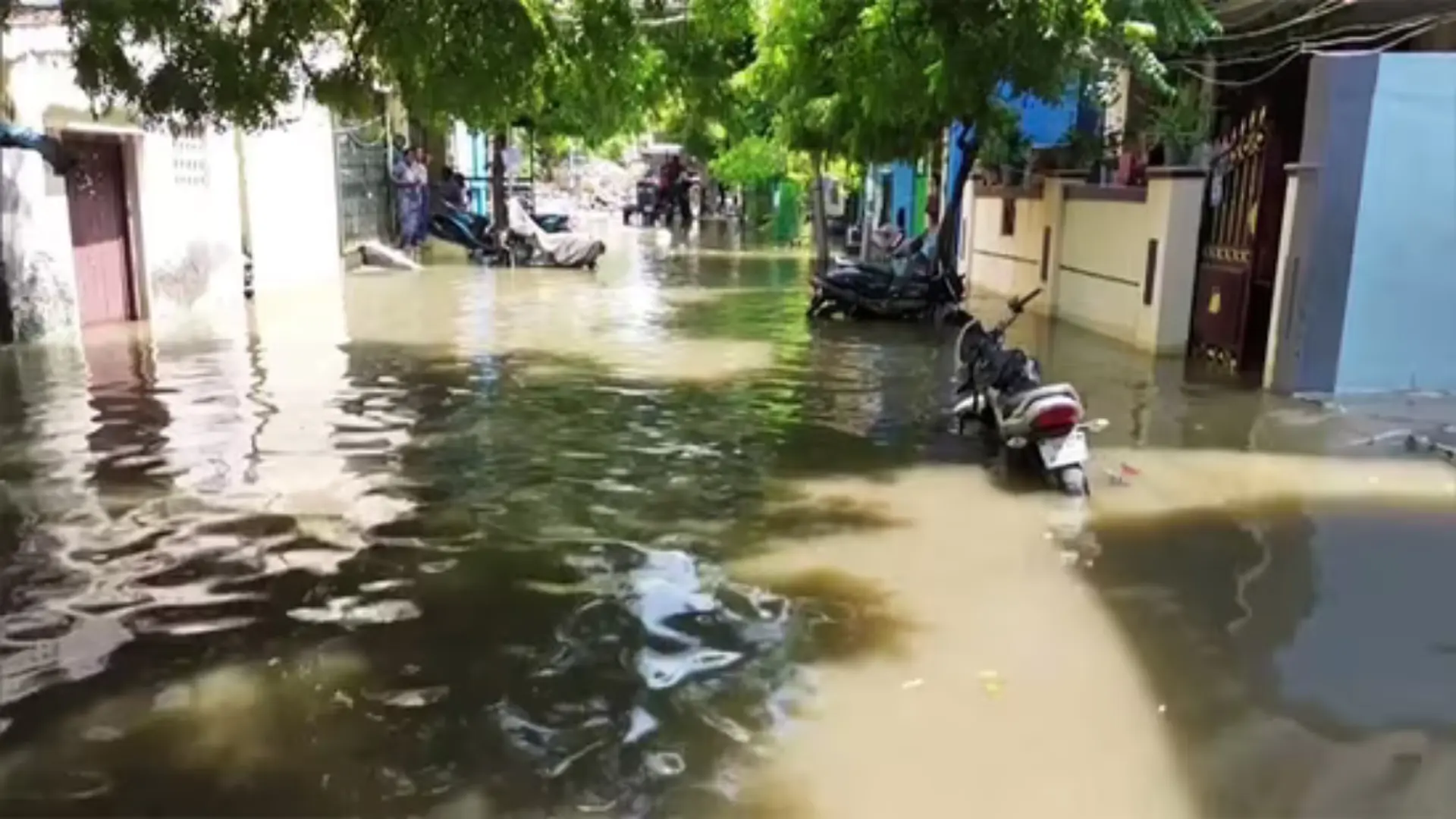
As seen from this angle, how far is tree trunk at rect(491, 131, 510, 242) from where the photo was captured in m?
21.8

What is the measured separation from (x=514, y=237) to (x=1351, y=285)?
15.2 m

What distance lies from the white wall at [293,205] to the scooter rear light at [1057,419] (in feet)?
38.2

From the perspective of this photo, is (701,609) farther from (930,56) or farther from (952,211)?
(952,211)

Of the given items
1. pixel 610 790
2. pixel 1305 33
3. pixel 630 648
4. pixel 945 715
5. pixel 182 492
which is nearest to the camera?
pixel 610 790

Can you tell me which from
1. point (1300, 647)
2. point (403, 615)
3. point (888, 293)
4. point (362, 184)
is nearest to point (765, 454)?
point (403, 615)

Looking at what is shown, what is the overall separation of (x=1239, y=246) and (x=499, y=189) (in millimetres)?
15070

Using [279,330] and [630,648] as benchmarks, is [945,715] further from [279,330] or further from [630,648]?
[279,330]

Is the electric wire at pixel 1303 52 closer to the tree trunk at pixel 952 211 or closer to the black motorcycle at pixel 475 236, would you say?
the tree trunk at pixel 952 211

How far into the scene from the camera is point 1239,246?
1045 centimetres

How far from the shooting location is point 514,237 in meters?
21.3

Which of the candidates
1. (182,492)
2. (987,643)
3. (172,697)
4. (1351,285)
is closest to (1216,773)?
(987,643)

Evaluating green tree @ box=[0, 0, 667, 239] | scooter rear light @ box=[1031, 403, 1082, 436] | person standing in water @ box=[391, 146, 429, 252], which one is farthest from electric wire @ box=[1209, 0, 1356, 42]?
person standing in water @ box=[391, 146, 429, 252]

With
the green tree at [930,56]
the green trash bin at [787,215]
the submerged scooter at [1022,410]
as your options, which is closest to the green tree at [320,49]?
the green tree at [930,56]

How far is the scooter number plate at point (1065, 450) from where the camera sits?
6.43m
